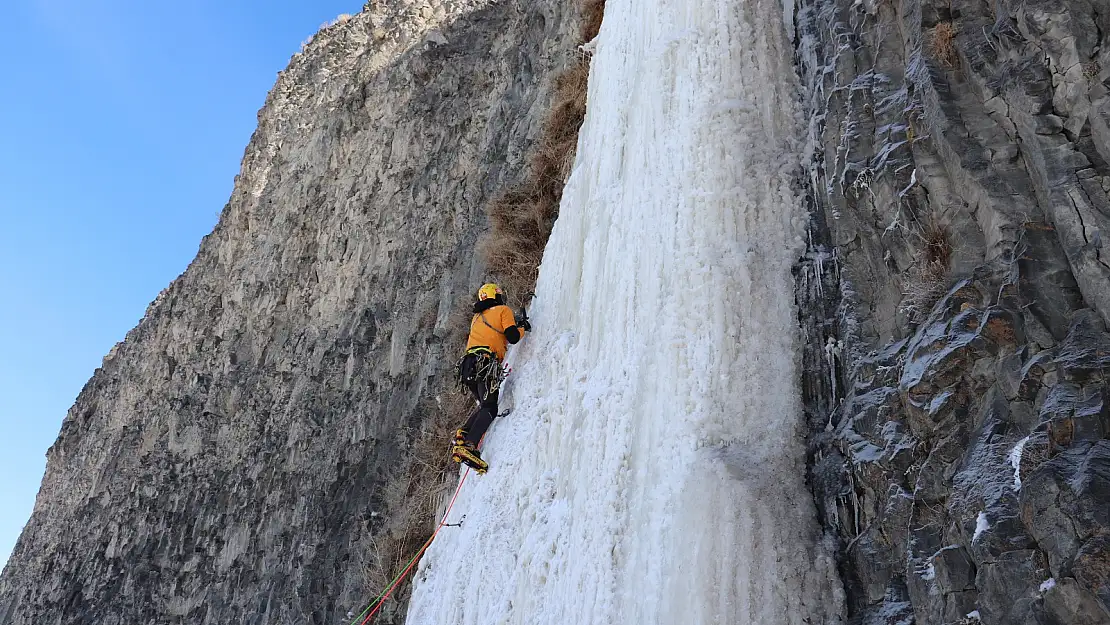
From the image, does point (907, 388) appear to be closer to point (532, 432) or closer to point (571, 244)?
point (532, 432)

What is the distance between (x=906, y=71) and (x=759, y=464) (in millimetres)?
2377

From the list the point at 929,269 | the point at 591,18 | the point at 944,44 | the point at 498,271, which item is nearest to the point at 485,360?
the point at 498,271

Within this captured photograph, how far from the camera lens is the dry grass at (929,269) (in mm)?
4375

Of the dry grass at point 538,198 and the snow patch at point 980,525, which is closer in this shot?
the snow patch at point 980,525

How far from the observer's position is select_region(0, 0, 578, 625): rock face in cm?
1197

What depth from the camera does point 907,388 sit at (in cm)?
425

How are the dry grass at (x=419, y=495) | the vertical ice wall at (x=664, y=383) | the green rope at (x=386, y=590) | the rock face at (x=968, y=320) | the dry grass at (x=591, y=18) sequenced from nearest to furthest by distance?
1. the rock face at (x=968, y=320)
2. the vertical ice wall at (x=664, y=383)
3. the green rope at (x=386, y=590)
4. the dry grass at (x=419, y=495)
5. the dry grass at (x=591, y=18)

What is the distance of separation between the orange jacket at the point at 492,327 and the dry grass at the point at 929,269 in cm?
418

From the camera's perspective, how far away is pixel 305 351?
14.9 m

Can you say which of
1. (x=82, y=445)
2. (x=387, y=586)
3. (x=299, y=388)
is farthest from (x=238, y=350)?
(x=387, y=586)

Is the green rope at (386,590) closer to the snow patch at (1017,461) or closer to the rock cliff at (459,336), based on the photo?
the rock cliff at (459,336)

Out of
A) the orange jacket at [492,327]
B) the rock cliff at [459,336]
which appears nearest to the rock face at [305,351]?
the rock cliff at [459,336]

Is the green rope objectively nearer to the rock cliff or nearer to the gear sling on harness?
the rock cliff

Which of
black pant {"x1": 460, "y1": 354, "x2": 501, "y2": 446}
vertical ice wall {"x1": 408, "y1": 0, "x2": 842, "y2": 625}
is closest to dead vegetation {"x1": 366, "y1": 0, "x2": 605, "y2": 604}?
black pant {"x1": 460, "y1": 354, "x2": 501, "y2": 446}
